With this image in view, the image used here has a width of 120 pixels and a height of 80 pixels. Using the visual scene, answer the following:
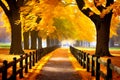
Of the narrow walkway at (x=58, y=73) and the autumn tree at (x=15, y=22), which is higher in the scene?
the autumn tree at (x=15, y=22)

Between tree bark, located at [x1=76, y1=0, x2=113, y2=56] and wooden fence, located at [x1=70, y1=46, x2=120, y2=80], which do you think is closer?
wooden fence, located at [x1=70, y1=46, x2=120, y2=80]

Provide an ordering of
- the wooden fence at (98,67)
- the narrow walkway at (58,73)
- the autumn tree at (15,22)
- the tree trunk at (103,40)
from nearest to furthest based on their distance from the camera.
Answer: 1. the wooden fence at (98,67)
2. the narrow walkway at (58,73)
3. the tree trunk at (103,40)
4. the autumn tree at (15,22)

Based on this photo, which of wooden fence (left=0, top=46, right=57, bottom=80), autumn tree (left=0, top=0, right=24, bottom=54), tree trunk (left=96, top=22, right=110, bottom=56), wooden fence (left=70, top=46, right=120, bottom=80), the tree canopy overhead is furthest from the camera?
autumn tree (left=0, top=0, right=24, bottom=54)

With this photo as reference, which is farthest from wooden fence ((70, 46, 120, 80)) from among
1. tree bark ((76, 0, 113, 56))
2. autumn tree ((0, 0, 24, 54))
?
autumn tree ((0, 0, 24, 54))

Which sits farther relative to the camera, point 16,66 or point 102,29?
point 102,29

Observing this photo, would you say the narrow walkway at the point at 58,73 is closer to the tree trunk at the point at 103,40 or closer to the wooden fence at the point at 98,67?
the wooden fence at the point at 98,67

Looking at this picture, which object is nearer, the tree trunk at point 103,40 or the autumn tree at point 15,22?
the tree trunk at point 103,40

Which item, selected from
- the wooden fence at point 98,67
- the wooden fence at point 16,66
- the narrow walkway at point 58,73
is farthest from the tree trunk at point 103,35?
the wooden fence at point 98,67

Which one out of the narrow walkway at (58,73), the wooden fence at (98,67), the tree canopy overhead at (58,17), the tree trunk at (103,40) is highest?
the tree canopy overhead at (58,17)

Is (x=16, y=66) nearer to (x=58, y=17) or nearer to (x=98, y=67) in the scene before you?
(x=98, y=67)

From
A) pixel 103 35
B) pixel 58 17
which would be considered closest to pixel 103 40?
pixel 103 35

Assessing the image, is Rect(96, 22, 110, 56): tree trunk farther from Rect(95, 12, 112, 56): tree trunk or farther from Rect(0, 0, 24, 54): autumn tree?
Rect(0, 0, 24, 54): autumn tree

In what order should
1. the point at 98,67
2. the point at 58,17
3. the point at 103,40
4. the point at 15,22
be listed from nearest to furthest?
the point at 98,67, the point at 103,40, the point at 15,22, the point at 58,17

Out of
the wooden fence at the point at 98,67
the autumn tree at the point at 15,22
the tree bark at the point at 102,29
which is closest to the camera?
the wooden fence at the point at 98,67
